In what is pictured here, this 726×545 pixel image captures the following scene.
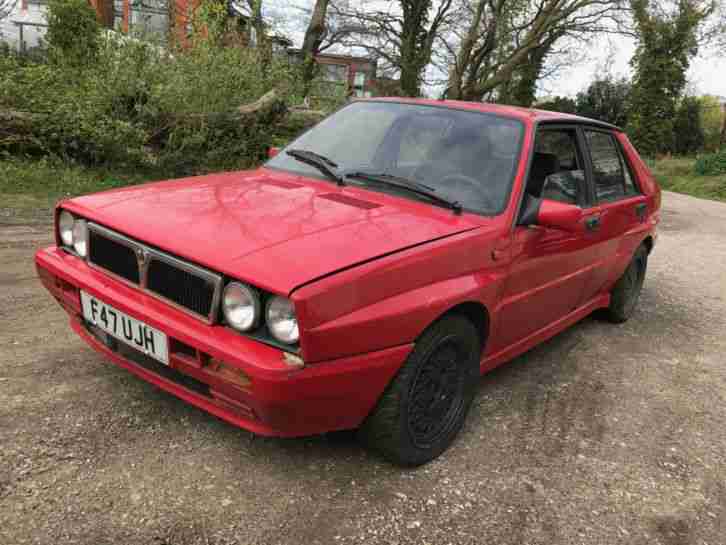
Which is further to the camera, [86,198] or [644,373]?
[644,373]

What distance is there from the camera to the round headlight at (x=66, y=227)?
2824 millimetres

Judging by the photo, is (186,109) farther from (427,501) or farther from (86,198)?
(427,501)

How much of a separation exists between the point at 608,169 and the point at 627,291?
1.16 metres

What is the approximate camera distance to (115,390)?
116 inches

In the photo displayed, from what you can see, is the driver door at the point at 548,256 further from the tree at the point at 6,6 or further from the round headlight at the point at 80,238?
the tree at the point at 6,6

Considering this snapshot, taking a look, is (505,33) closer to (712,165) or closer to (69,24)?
(712,165)

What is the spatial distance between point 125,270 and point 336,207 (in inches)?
35.4

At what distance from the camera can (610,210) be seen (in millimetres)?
3924

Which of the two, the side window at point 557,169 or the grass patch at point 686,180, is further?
the grass patch at point 686,180

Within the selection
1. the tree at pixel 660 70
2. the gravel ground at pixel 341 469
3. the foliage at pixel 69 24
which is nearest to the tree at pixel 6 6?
the foliage at pixel 69 24

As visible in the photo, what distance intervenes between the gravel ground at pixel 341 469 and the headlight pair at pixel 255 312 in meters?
0.67

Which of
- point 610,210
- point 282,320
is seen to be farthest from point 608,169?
point 282,320

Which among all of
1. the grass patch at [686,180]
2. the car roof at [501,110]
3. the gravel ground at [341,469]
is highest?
the car roof at [501,110]

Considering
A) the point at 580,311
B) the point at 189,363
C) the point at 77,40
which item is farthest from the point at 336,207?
the point at 77,40
